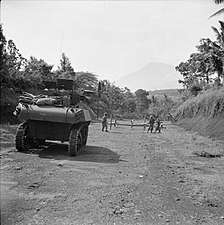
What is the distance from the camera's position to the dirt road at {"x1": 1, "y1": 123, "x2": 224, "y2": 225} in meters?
4.62

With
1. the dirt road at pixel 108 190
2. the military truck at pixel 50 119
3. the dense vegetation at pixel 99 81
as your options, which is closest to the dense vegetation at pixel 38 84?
the dense vegetation at pixel 99 81

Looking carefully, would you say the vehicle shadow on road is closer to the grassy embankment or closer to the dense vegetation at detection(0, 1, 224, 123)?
the dense vegetation at detection(0, 1, 224, 123)

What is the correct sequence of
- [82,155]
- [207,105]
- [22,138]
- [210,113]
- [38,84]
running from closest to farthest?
[22,138] < [82,155] < [210,113] < [207,105] < [38,84]

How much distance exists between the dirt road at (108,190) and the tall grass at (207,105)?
12.6 m

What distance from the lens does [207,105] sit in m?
25.2

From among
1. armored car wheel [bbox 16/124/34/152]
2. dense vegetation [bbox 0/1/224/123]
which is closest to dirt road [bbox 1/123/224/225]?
armored car wheel [bbox 16/124/34/152]

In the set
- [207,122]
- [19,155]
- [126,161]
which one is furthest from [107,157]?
[207,122]

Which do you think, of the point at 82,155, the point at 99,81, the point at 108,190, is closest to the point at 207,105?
the point at 99,81

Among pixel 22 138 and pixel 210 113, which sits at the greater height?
pixel 210 113

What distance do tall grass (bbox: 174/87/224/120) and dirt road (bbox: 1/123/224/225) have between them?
41.5 feet

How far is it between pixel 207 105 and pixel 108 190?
2057 centimetres

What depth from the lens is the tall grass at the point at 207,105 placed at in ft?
72.2

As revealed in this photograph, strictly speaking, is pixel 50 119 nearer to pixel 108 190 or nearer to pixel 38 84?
pixel 108 190

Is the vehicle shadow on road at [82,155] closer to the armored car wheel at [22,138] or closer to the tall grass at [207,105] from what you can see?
the armored car wheel at [22,138]
